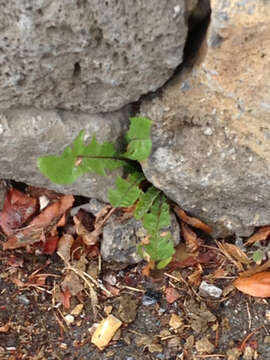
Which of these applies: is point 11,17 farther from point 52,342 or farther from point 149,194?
point 52,342

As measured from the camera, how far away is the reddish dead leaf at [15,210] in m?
2.55

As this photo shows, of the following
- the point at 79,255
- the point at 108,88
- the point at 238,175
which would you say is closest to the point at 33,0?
the point at 108,88

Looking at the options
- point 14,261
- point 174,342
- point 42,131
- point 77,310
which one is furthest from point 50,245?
point 174,342

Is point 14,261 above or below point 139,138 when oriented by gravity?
below

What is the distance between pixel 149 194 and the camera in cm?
232

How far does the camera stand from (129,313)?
227cm

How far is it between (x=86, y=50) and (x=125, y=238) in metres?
0.83

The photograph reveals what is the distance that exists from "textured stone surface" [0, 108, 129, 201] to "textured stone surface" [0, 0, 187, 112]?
0.18 feet

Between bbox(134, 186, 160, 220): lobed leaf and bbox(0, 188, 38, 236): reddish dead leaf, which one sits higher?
bbox(134, 186, 160, 220): lobed leaf

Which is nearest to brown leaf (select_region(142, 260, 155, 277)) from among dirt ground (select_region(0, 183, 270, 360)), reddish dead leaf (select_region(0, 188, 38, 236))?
dirt ground (select_region(0, 183, 270, 360))

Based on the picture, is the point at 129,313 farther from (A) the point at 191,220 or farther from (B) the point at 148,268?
(A) the point at 191,220

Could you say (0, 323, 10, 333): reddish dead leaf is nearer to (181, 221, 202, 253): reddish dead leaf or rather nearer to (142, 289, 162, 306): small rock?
(142, 289, 162, 306): small rock

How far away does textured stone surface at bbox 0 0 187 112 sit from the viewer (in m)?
1.78

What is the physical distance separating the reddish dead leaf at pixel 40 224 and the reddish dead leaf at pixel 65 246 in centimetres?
8
